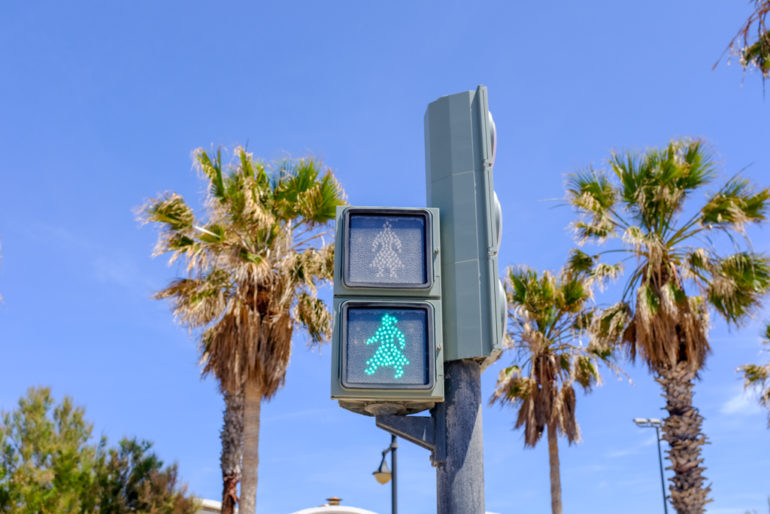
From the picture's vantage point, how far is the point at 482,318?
11.3 feet

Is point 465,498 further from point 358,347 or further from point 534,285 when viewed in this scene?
point 534,285

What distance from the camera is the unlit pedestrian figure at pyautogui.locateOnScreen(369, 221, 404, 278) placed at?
11.8 ft

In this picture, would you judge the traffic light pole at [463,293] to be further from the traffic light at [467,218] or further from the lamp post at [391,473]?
the lamp post at [391,473]

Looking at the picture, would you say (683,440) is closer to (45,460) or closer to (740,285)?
(740,285)

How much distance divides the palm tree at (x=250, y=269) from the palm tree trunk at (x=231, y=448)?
0.19 metres

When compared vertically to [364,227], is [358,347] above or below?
below

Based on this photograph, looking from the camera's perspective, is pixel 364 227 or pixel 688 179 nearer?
pixel 364 227

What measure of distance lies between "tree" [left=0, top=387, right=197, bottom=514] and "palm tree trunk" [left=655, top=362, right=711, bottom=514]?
10298 mm

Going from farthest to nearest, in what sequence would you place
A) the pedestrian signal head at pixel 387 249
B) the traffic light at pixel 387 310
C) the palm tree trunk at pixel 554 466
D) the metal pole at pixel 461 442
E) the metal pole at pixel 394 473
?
the palm tree trunk at pixel 554 466, the metal pole at pixel 394 473, the pedestrian signal head at pixel 387 249, the traffic light at pixel 387 310, the metal pole at pixel 461 442

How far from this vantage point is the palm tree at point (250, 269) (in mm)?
17469

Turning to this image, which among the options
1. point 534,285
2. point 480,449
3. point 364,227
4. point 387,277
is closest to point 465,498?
point 480,449

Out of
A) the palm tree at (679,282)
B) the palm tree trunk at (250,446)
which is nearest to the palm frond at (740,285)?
the palm tree at (679,282)

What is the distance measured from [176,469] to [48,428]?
2.98m

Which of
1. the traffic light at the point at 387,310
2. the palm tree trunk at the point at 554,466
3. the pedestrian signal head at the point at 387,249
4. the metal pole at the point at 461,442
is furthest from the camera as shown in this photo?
the palm tree trunk at the point at 554,466
